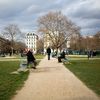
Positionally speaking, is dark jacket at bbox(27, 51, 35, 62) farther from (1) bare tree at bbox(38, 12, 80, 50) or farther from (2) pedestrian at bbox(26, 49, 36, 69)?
(1) bare tree at bbox(38, 12, 80, 50)

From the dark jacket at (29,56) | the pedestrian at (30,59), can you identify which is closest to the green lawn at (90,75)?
the pedestrian at (30,59)

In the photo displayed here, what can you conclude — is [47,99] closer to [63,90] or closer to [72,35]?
[63,90]

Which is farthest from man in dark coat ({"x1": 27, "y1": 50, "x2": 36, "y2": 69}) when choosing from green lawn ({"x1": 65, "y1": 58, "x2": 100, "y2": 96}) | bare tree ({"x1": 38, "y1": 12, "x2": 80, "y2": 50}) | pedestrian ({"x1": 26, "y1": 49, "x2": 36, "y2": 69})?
bare tree ({"x1": 38, "y1": 12, "x2": 80, "y2": 50})

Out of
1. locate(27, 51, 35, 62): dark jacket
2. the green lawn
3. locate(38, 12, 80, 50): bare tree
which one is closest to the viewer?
the green lawn

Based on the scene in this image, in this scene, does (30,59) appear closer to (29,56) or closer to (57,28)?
(29,56)

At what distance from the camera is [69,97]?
40.1 ft

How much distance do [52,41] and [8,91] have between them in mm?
88467

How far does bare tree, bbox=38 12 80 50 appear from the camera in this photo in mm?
98363

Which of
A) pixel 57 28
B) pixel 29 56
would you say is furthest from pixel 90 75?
pixel 57 28

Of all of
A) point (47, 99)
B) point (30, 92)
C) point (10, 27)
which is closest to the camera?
point (47, 99)

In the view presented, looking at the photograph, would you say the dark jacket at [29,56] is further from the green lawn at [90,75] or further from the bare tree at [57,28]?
the bare tree at [57,28]

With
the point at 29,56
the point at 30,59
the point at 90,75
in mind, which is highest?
the point at 29,56

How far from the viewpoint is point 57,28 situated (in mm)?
101750

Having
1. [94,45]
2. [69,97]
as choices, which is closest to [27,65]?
[69,97]
